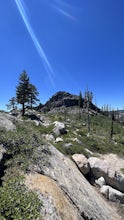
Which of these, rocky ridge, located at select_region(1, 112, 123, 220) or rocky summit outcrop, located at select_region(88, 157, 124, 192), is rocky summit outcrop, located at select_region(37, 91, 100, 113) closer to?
rocky summit outcrop, located at select_region(88, 157, 124, 192)

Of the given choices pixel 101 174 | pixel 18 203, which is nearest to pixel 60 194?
pixel 18 203

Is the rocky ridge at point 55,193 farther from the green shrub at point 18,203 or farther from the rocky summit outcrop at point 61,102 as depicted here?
the rocky summit outcrop at point 61,102

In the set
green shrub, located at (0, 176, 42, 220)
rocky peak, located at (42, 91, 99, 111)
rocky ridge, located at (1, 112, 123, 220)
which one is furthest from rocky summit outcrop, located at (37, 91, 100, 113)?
green shrub, located at (0, 176, 42, 220)

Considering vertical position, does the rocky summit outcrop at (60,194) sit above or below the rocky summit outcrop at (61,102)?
below

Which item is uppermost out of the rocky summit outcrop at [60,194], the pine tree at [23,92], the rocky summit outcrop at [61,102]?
the rocky summit outcrop at [61,102]

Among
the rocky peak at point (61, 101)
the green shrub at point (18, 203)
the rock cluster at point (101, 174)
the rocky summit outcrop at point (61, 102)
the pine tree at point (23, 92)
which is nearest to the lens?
the green shrub at point (18, 203)

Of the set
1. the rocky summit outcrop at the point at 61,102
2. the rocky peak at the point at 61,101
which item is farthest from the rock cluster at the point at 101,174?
the rocky peak at the point at 61,101

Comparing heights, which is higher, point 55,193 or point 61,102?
point 61,102

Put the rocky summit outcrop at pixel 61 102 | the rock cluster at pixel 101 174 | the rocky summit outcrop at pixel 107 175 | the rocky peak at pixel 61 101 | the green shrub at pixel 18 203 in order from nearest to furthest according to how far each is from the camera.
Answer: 1. the green shrub at pixel 18 203
2. the rock cluster at pixel 101 174
3. the rocky summit outcrop at pixel 107 175
4. the rocky summit outcrop at pixel 61 102
5. the rocky peak at pixel 61 101

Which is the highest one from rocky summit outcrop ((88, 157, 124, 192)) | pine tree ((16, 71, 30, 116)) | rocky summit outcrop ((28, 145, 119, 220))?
pine tree ((16, 71, 30, 116))

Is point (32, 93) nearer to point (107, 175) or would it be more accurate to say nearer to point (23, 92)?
point (23, 92)

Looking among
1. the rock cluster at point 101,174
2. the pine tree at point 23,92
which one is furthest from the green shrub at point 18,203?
the pine tree at point 23,92

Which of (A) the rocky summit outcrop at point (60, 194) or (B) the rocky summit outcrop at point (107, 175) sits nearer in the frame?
(A) the rocky summit outcrop at point (60, 194)

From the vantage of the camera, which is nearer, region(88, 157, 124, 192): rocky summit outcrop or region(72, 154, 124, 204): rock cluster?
region(72, 154, 124, 204): rock cluster
